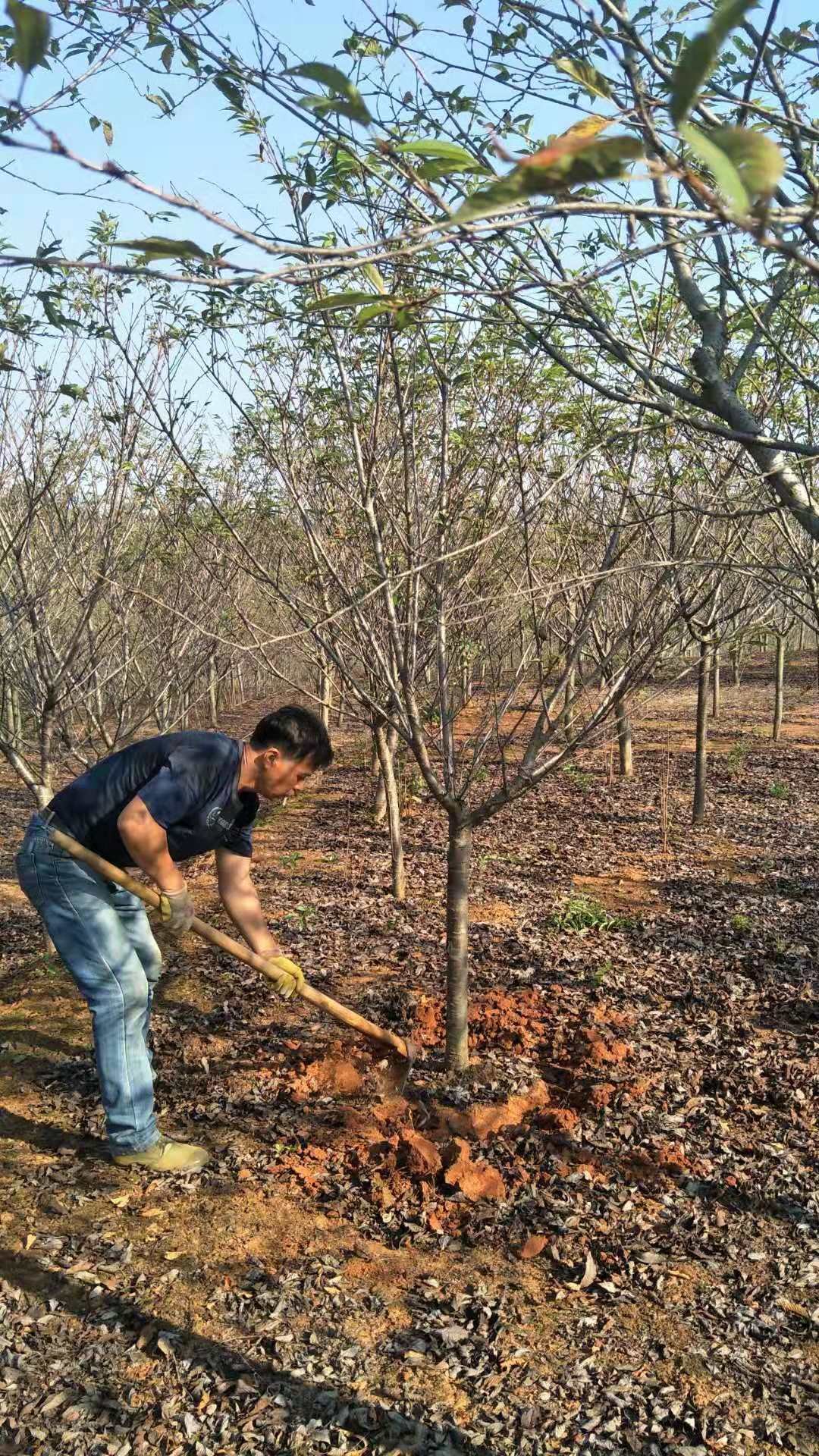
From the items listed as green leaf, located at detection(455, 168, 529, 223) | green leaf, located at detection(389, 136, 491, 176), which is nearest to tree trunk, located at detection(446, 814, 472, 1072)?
green leaf, located at detection(389, 136, 491, 176)

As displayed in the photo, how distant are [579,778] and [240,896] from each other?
28.3ft

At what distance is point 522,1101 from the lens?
12.9ft

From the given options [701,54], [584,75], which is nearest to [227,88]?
[584,75]

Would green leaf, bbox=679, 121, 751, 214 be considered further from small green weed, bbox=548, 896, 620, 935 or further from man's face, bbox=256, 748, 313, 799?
small green weed, bbox=548, 896, 620, 935

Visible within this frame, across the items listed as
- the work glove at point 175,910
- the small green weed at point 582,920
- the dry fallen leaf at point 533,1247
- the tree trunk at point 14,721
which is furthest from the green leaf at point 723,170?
the small green weed at point 582,920

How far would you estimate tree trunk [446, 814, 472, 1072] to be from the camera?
4043 mm

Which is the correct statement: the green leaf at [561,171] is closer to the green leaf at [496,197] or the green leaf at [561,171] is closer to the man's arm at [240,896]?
the green leaf at [496,197]

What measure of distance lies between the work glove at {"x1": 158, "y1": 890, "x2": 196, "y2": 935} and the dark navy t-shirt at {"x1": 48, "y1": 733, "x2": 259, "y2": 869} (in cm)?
17

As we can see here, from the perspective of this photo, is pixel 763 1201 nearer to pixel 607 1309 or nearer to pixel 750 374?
pixel 607 1309

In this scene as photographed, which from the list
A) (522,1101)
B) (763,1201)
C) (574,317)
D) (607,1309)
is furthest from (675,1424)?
(574,317)

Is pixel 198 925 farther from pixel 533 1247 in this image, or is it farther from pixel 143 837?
pixel 533 1247

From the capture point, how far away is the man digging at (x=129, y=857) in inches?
131

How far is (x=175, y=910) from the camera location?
3385 millimetres

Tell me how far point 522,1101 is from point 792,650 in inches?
1245
